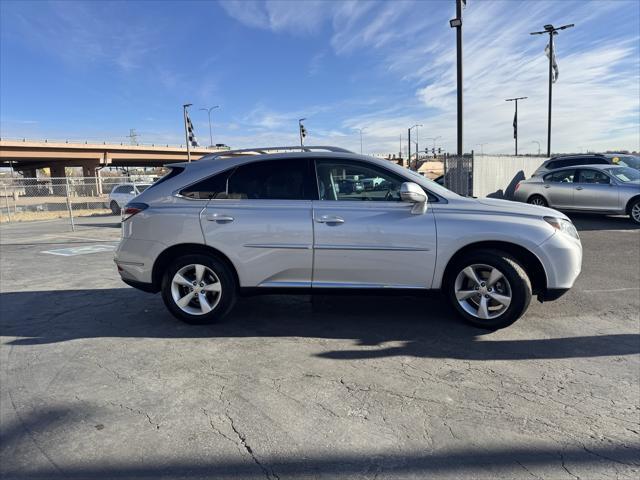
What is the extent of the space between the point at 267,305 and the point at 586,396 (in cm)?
345

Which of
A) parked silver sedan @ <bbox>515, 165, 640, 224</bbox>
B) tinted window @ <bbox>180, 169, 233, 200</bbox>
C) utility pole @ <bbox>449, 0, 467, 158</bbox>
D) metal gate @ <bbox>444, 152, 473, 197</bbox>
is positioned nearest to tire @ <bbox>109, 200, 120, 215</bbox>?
metal gate @ <bbox>444, 152, 473, 197</bbox>

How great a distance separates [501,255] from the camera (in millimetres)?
4297

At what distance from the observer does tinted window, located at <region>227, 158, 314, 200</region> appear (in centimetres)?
460

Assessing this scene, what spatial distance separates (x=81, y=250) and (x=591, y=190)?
1299 cm

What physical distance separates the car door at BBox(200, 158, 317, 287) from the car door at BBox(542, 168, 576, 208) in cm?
1052

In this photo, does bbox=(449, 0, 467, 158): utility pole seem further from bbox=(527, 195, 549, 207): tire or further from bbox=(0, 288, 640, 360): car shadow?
bbox=(0, 288, 640, 360): car shadow

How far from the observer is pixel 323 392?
331 cm

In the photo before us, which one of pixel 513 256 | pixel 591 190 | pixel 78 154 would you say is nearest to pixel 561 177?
pixel 591 190

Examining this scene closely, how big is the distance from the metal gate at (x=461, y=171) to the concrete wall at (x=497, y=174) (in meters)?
0.27

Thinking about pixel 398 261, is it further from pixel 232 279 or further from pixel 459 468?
pixel 459 468

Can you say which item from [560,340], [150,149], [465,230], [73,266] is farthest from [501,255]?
[150,149]

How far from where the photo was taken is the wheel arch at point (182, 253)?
15.2 feet

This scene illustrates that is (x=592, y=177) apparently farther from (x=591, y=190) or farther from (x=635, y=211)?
(x=635, y=211)

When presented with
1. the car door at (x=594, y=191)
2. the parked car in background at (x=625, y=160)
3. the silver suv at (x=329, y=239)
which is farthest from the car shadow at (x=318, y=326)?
the parked car in background at (x=625, y=160)
